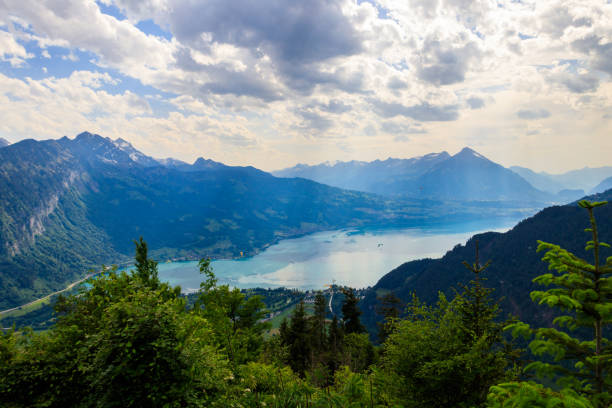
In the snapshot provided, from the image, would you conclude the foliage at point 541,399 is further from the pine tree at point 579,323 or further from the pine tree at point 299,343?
the pine tree at point 299,343

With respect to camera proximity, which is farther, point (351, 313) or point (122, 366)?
point (351, 313)

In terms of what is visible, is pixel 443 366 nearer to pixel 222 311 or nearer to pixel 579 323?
pixel 579 323

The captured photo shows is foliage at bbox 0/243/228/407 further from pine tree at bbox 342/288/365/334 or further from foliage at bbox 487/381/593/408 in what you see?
pine tree at bbox 342/288/365/334

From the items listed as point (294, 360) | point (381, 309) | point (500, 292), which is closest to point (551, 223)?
point (500, 292)

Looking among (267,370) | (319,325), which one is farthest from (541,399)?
(319,325)

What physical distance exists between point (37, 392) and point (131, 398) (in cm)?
386

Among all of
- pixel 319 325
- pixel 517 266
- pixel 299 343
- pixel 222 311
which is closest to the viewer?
pixel 222 311

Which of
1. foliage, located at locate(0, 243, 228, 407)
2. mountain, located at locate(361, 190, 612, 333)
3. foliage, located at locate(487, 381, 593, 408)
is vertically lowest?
mountain, located at locate(361, 190, 612, 333)

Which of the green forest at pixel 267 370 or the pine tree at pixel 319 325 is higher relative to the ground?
the green forest at pixel 267 370

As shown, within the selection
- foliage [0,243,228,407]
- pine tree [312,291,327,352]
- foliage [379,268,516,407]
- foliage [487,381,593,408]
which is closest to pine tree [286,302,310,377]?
pine tree [312,291,327,352]

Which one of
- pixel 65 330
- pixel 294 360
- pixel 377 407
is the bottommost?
pixel 294 360

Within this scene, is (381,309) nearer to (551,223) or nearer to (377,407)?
(377,407)

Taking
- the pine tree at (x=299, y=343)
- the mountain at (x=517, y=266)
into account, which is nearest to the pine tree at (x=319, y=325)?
the pine tree at (x=299, y=343)

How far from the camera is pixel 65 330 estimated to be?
10.9 m
